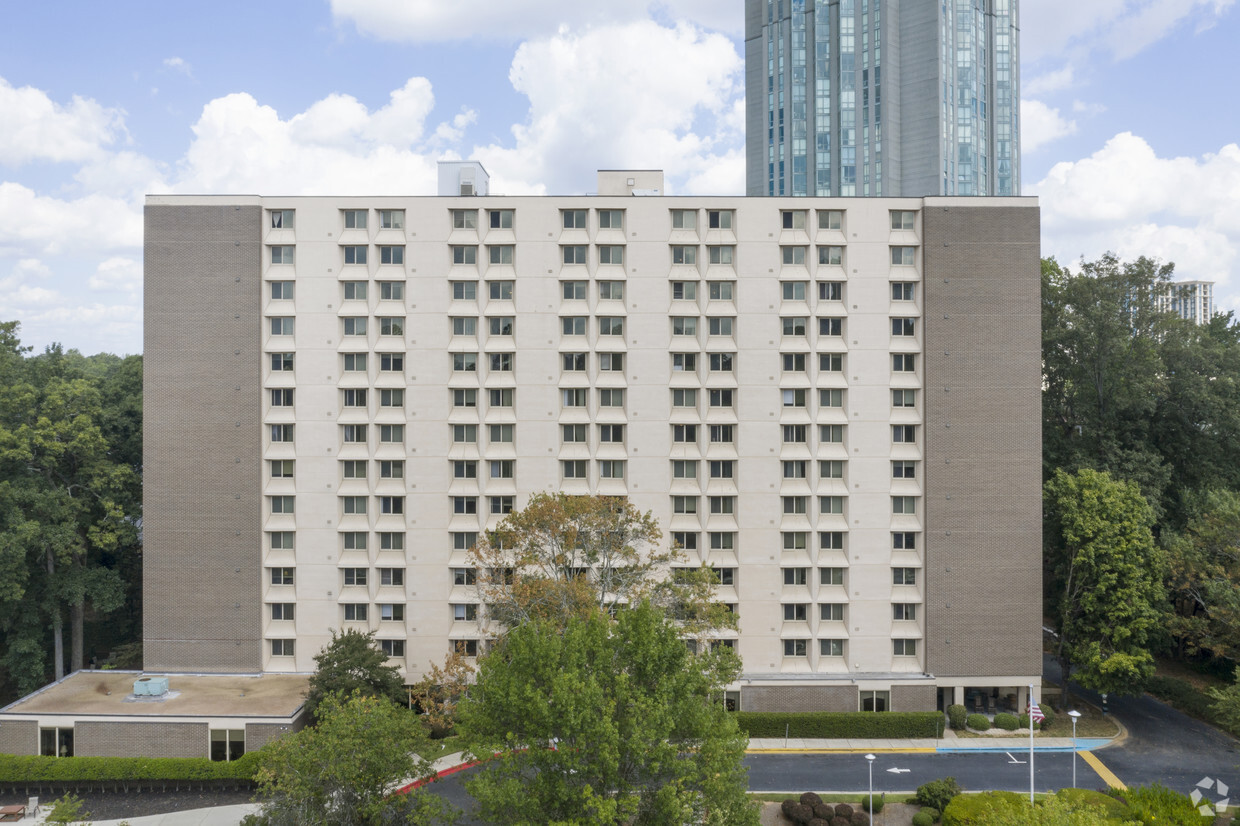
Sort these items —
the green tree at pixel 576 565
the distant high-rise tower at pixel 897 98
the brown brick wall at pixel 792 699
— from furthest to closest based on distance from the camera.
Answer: the distant high-rise tower at pixel 897 98
the brown brick wall at pixel 792 699
the green tree at pixel 576 565

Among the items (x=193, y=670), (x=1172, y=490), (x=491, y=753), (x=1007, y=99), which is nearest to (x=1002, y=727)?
(x=1172, y=490)

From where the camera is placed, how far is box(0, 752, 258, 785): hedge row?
34.4 m

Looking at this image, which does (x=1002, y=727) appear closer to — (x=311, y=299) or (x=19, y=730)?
(x=311, y=299)

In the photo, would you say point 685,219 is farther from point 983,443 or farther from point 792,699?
point 792,699

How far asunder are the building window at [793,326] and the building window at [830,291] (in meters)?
1.87

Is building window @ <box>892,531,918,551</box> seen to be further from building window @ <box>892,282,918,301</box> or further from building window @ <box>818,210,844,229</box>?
building window @ <box>818,210,844,229</box>

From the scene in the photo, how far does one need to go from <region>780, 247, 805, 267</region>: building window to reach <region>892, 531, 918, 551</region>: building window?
55.4 ft

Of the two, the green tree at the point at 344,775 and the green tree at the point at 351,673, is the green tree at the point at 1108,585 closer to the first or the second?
the green tree at the point at 344,775

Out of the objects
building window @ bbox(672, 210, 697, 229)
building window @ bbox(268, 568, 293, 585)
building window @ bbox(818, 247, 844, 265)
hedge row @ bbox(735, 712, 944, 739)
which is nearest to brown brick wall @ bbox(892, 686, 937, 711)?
hedge row @ bbox(735, 712, 944, 739)

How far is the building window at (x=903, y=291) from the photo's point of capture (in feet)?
142

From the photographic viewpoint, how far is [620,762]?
22.4m

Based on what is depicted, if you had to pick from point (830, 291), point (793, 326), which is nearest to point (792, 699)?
point (793, 326)

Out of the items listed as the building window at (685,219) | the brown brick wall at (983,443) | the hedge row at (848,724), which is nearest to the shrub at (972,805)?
the hedge row at (848,724)

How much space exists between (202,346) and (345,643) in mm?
19135
